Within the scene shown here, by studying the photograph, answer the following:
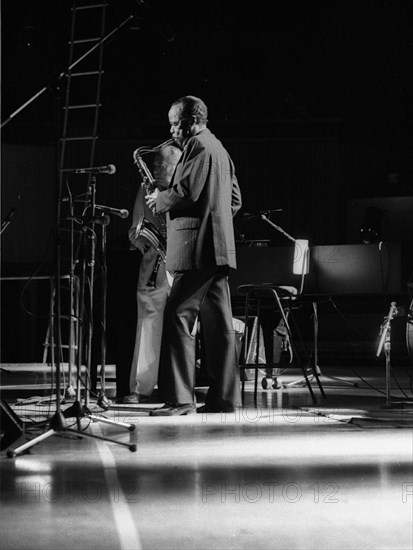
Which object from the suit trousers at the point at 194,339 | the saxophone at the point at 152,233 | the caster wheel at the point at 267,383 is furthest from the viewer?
the caster wheel at the point at 267,383

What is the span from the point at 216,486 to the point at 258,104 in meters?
9.51

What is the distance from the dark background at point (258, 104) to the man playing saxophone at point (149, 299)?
4615mm

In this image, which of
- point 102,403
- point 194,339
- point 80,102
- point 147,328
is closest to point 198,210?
point 194,339

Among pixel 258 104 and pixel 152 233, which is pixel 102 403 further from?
pixel 258 104

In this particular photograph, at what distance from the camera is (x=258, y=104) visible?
1151 centimetres

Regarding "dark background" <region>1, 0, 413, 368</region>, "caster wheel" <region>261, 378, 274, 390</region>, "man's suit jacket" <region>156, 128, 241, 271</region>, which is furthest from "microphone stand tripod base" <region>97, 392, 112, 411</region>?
"dark background" <region>1, 0, 413, 368</region>

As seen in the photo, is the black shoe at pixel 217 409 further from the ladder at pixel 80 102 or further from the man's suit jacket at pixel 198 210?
the ladder at pixel 80 102

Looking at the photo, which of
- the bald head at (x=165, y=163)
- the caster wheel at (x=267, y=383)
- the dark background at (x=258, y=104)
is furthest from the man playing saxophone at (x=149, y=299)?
the dark background at (x=258, y=104)

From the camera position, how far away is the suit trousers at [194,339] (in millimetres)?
4246

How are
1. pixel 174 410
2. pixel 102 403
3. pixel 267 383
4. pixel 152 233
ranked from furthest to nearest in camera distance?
pixel 267 383 < pixel 152 233 < pixel 102 403 < pixel 174 410

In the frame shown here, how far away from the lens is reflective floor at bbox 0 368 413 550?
1979 mm

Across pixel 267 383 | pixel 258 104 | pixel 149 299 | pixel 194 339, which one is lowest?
pixel 267 383

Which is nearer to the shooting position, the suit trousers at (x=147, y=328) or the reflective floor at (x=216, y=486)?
the reflective floor at (x=216, y=486)

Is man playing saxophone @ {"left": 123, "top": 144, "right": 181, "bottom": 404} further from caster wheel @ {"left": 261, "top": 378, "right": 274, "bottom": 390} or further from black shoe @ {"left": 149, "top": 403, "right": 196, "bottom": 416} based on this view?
caster wheel @ {"left": 261, "top": 378, "right": 274, "bottom": 390}
